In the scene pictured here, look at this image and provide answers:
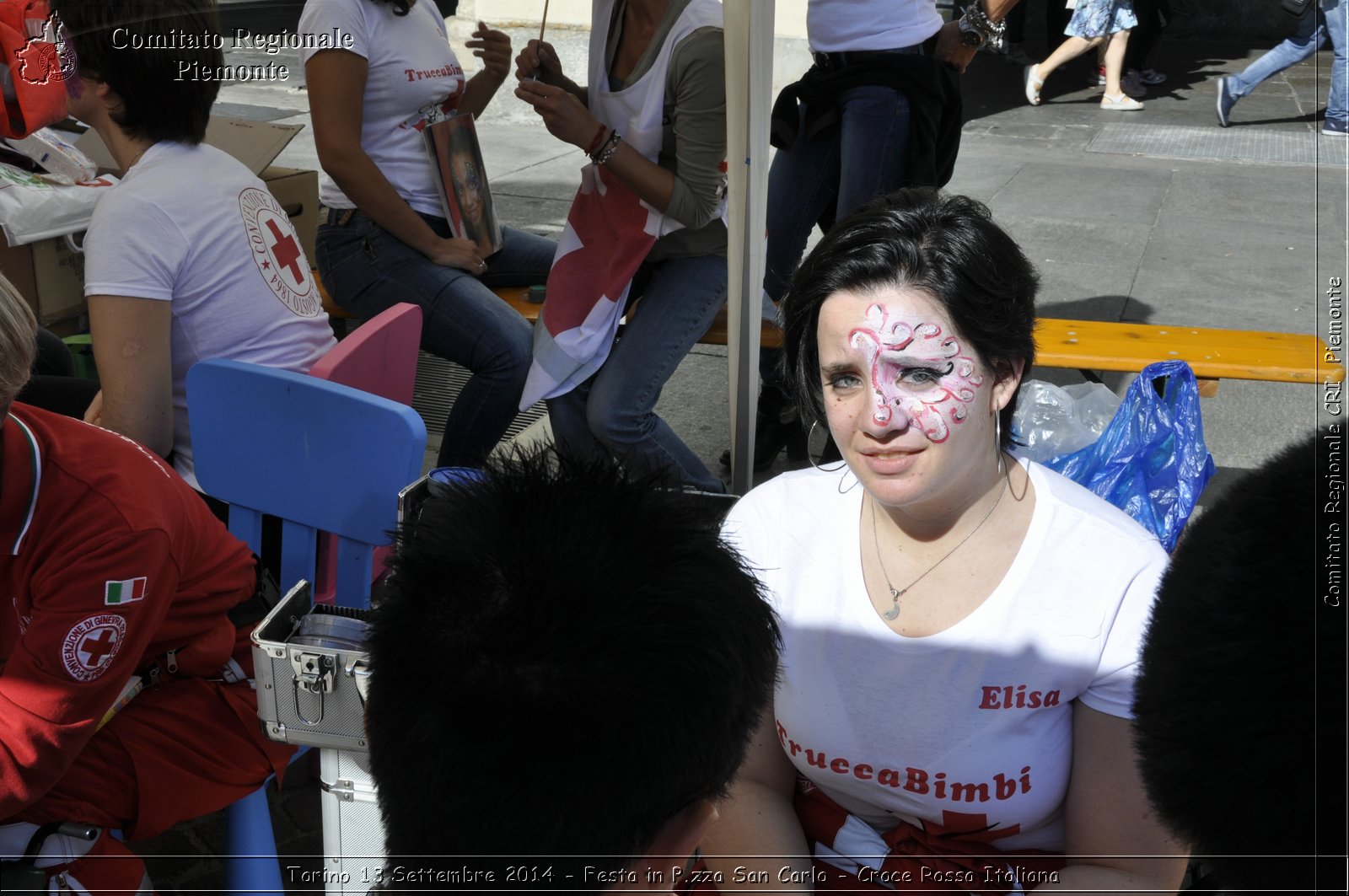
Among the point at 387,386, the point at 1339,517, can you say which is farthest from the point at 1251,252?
the point at 1339,517

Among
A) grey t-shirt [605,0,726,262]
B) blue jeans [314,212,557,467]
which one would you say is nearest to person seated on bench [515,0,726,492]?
grey t-shirt [605,0,726,262]

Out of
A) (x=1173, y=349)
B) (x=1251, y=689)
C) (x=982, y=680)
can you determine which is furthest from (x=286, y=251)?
(x=1173, y=349)

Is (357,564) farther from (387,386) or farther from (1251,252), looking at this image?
(1251,252)

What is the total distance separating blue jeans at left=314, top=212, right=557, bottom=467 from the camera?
318 centimetres

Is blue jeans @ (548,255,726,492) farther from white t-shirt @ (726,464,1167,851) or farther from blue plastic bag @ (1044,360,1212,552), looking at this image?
white t-shirt @ (726,464,1167,851)

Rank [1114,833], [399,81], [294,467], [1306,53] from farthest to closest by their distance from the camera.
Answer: [1306,53]
[399,81]
[294,467]
[1114,833]

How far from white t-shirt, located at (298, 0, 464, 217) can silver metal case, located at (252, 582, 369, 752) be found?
1.80 meters

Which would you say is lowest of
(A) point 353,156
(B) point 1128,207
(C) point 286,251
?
(B) point 1128,207

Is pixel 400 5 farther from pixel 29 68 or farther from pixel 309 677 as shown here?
pixel 309 677

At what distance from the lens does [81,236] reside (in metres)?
3.58

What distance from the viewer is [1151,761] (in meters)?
0.84

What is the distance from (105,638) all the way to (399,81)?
1.98 metres

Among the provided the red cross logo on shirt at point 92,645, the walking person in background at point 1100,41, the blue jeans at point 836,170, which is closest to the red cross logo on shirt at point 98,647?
the red cross logo on shirt at point 92,645

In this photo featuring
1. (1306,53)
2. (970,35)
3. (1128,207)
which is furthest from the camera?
(1306,53)
